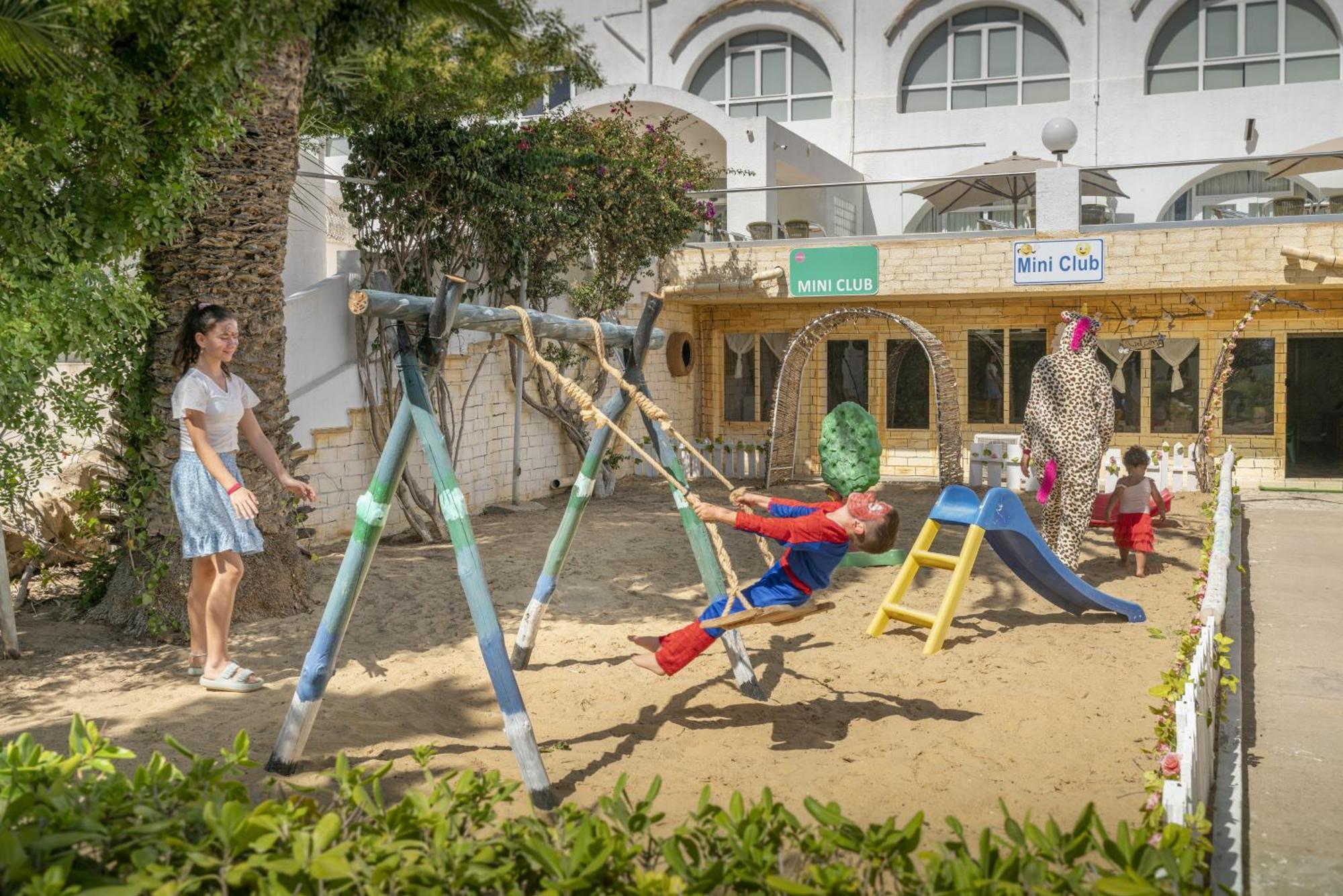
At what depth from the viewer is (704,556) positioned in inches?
226

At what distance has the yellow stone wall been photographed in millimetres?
13164

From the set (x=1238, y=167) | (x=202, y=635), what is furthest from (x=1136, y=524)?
(x=1238, y=167)

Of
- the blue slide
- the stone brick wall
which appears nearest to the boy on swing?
the blue slide

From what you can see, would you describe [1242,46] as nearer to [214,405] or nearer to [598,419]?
[598,419]

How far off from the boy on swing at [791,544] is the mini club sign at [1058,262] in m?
9.43

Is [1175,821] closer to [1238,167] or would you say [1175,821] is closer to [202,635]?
[202,635]

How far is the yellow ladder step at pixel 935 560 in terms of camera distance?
739 cm

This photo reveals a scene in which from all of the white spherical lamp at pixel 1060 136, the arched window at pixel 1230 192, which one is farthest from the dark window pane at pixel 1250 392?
the white spherical lamp at pixel 1060 136

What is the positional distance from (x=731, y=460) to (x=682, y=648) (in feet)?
36.8

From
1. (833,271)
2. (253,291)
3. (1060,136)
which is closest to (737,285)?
(833,271)

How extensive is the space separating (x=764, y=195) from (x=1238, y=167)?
8520 mm

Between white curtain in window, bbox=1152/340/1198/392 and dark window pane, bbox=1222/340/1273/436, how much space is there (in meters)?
0.54

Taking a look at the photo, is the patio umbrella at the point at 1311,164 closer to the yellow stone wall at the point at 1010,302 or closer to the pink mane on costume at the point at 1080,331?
the yellow stone wall at the point at 1010,302

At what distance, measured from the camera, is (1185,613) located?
793 centimetres
